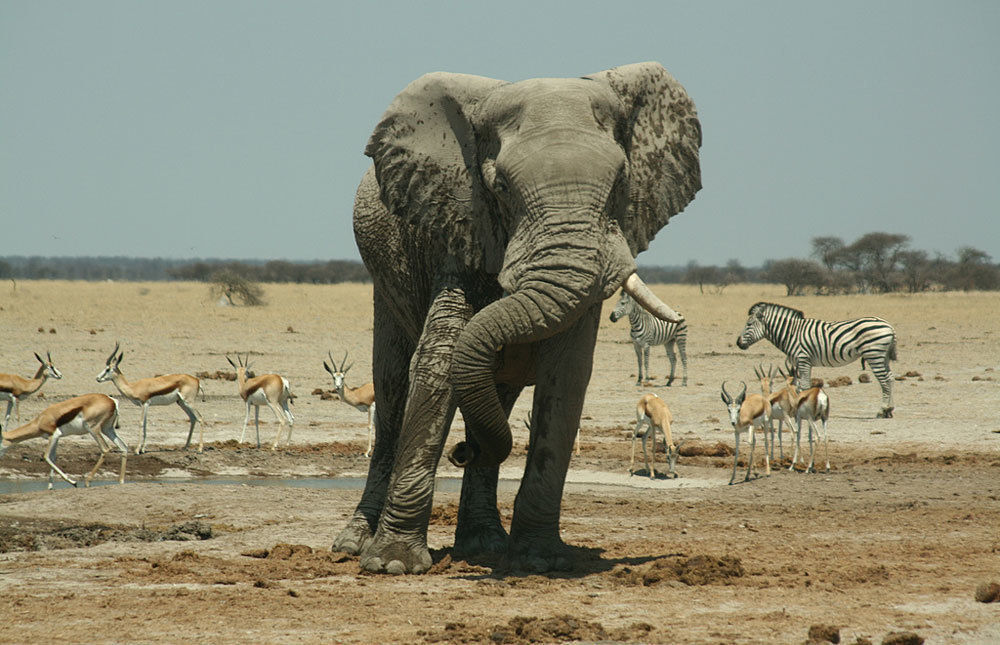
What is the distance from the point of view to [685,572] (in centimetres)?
697

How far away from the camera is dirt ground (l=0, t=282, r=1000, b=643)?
19.4ft

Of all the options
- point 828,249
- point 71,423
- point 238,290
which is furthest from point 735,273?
point 71,423

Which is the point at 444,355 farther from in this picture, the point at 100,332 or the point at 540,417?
the point at 100,332

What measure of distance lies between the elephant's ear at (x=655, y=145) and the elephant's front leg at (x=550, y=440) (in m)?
0.68

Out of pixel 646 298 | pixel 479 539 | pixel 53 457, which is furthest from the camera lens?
pixel 53 457

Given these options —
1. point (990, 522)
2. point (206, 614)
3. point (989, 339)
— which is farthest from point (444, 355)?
point (989, 339)

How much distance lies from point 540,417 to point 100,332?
25.1 m

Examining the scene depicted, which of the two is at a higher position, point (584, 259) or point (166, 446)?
point (584, 259)

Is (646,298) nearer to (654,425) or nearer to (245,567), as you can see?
(245,567)

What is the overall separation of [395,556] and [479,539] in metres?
1.28

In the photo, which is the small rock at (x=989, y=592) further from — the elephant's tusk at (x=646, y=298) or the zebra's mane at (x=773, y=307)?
the zebra's mane at (x=773, y=307)

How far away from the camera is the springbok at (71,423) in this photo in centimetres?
1270

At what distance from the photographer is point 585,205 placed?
637cm

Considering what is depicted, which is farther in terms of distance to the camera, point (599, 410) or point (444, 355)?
point (599, 410)
